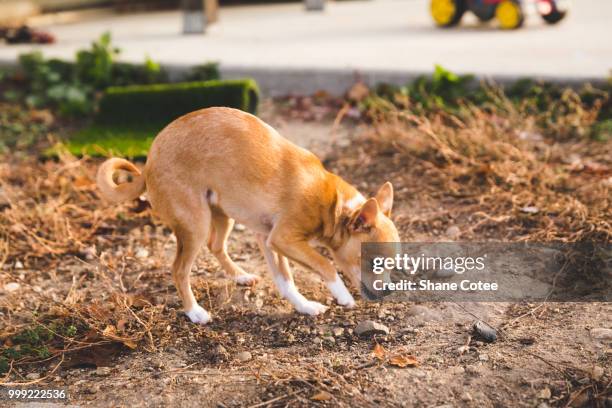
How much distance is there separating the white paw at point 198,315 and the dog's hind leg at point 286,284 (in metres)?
0.43

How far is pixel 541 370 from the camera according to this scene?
321 centimetres

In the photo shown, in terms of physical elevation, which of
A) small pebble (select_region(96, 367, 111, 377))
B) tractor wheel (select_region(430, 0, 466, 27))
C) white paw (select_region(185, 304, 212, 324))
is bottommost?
small pebble (select_region(96, 367, 111, 377))

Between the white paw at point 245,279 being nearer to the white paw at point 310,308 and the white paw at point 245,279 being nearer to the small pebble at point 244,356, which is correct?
the white paw at point 310,308

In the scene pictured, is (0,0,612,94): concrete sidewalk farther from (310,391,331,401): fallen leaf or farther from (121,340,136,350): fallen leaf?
(310,391,331,401): fallen leaf

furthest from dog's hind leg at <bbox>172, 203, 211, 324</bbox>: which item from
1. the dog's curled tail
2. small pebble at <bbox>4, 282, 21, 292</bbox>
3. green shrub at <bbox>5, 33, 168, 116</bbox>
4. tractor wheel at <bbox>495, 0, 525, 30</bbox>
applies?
tractor wheel at <bbox>495, 0, 525, 30</bbox>

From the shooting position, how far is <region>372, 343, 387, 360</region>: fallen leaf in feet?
11.1

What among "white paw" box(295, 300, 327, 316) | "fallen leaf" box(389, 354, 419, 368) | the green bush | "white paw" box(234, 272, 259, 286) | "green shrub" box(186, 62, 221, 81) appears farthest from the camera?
"green shrub" box(186, 62, 221, 81)

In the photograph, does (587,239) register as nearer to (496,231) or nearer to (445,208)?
(496,231)

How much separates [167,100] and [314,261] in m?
3.34

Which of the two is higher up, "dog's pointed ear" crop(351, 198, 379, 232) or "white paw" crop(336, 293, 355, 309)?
"dog's pointed ear" crop(351, 198, 379, 232)

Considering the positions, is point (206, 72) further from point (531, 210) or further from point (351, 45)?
point (531, 210)

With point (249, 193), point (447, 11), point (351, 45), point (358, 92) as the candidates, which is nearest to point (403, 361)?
point (249, 193)

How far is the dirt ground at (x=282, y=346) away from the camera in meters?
3.13

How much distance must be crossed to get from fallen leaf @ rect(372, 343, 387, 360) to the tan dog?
1.03 ft
